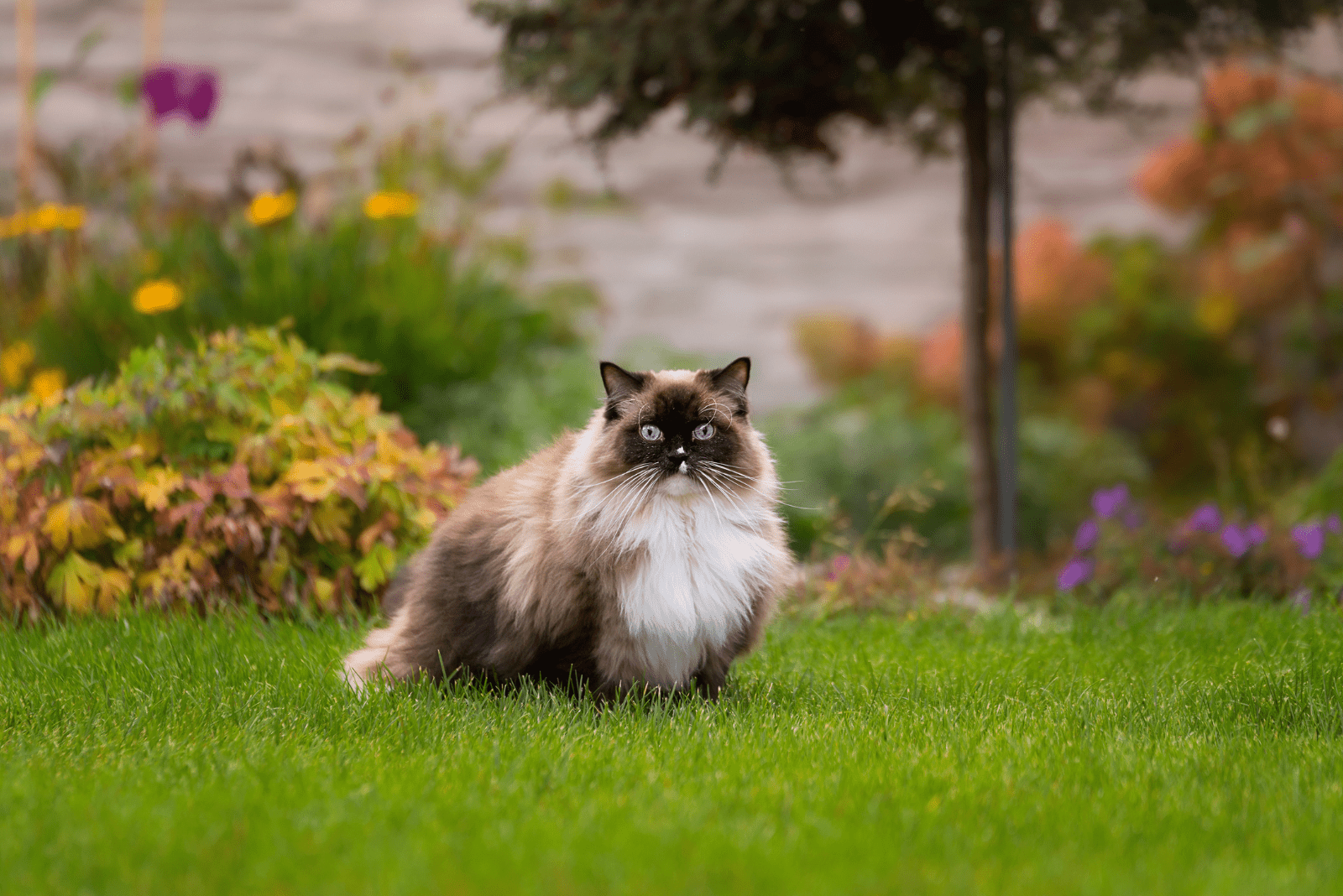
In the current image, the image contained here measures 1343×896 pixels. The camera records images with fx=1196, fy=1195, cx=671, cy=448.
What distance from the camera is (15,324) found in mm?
7211

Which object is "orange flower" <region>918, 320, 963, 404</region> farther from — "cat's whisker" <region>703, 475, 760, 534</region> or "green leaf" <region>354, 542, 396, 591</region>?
"cat's whisker" <region>703, 475, 760, 534</region>

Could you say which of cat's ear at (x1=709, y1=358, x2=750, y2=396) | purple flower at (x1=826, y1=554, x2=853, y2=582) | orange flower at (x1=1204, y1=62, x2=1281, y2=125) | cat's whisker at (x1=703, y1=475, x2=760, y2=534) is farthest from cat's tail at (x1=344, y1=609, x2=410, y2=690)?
orange flower at (x1=1204, y1=62, x2=1281, y2=125)

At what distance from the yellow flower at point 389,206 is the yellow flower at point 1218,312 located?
505cm

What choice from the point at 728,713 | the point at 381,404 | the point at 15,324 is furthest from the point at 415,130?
the point at 728,713

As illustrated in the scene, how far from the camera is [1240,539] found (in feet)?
17.0

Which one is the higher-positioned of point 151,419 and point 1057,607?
point 151,419

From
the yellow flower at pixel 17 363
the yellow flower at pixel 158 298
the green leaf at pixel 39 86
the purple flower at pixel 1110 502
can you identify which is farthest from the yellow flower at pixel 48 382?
the purple flower at pixel 1110 502

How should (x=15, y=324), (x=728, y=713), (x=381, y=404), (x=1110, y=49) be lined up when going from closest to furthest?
(x=728, y=713) → (x=1110, y=49) → (x=381, y=404) → (x=15, y=324)

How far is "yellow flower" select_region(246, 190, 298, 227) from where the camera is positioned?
6406 mm

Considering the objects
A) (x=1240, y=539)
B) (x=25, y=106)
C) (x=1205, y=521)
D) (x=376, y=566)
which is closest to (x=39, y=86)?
(x=25, y=106)

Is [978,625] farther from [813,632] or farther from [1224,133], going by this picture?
[1224,133]

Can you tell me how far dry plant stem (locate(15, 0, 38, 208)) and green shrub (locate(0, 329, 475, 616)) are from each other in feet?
13.3

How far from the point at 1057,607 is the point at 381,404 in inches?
149

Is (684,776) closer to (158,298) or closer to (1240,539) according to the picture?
(1240,539)
